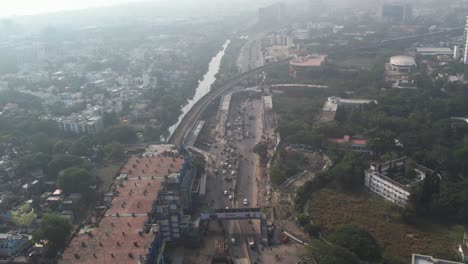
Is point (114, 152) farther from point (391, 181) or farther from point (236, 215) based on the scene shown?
point (391, 181)

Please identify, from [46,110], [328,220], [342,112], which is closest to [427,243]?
[328,220]

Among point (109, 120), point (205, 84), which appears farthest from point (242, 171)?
point (205, 84)

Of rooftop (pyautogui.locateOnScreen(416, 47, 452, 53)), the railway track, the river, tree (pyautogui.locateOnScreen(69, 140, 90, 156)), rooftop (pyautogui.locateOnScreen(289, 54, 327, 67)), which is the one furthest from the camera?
rooftop (pyautogui.locateOnScreen(416, 47, 452, 53))

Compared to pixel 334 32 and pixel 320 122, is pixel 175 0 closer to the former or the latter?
pixel 334 32

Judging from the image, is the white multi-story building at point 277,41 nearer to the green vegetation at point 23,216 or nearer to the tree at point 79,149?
the tree at point 79,149

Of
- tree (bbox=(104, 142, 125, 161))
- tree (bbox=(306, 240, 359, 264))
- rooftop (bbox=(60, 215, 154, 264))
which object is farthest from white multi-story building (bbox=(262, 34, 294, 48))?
rooftop (bbox=(60, 215, 154, 264))

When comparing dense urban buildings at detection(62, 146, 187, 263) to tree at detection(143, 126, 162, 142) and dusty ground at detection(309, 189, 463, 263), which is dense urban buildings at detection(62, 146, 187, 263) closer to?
dusty ground at detection(309, 189, 463, 263)
